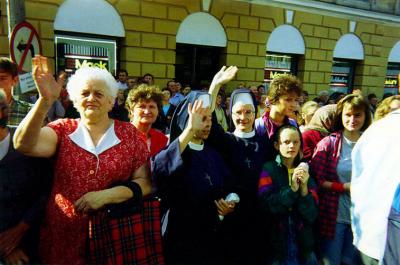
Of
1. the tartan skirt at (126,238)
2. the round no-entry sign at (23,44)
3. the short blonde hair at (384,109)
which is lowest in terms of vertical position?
the tartan skirt at (126,238)

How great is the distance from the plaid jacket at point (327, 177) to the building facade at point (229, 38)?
7.14m

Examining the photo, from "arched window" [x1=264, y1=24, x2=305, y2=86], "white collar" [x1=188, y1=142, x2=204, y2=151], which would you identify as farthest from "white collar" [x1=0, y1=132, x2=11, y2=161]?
"arched window" [x1=264, y1=24, x2=305, y2=86]

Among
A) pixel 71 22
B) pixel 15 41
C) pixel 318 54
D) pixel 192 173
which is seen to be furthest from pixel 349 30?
pixel 192 173

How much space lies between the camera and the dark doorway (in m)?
10.4

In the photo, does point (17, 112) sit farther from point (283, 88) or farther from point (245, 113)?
point (283, 88)

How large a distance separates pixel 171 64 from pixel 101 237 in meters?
8.42

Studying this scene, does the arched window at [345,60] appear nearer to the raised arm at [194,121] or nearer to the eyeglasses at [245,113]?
the eyeglasses at [245,113]

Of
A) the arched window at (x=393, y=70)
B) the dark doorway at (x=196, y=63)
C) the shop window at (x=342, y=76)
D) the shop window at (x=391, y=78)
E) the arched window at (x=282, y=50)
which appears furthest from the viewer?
the shop window at (x=391, y=78)

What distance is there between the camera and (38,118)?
5.16 feet

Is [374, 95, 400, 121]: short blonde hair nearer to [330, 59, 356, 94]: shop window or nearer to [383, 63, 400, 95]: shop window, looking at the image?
[330, 59, 356, 94]: shop window

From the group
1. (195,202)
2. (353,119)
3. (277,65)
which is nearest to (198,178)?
(195,202)

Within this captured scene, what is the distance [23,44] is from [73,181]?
11.3 feet

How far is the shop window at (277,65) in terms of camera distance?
12.0 m

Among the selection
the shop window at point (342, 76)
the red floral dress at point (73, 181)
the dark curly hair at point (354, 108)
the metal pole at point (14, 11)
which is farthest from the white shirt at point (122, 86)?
the shop window at point (342, 76)
